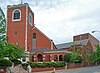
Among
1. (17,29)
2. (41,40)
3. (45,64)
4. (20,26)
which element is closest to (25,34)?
(20,26)

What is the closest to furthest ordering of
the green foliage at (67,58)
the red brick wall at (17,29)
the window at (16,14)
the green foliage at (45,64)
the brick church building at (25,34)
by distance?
the green foliage at (45,64) < the green foliage at (67,58) < the brick church building at (25,34) < the red brick wall at (17,29) < the window at (16,14)

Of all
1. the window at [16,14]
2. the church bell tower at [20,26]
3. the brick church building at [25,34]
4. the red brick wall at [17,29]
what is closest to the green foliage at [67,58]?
the brick church building at [25,34]

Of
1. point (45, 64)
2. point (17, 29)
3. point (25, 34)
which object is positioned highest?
point (17, 29)

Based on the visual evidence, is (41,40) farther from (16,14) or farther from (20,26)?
(16,14)

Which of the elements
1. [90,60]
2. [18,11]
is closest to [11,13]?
[18,11]

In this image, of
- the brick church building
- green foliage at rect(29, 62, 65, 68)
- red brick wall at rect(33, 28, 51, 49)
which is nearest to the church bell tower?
the brick church building

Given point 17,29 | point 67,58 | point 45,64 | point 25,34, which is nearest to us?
point 45,64

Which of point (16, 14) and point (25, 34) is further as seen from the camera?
point (16, 14)

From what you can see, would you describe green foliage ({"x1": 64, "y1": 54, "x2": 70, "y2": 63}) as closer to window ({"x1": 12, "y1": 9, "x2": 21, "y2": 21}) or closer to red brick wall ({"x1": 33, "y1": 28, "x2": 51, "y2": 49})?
red brick wall ({"x1": 33, "y1": 28, "x2": 51, "y2": 49})

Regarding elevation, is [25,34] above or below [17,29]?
below

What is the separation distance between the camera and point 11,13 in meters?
73.9

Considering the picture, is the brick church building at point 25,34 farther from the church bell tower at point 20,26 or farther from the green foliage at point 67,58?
the green foliage at point 67,58

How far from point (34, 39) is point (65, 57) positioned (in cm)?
1307

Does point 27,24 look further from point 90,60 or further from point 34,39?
point 90,60
